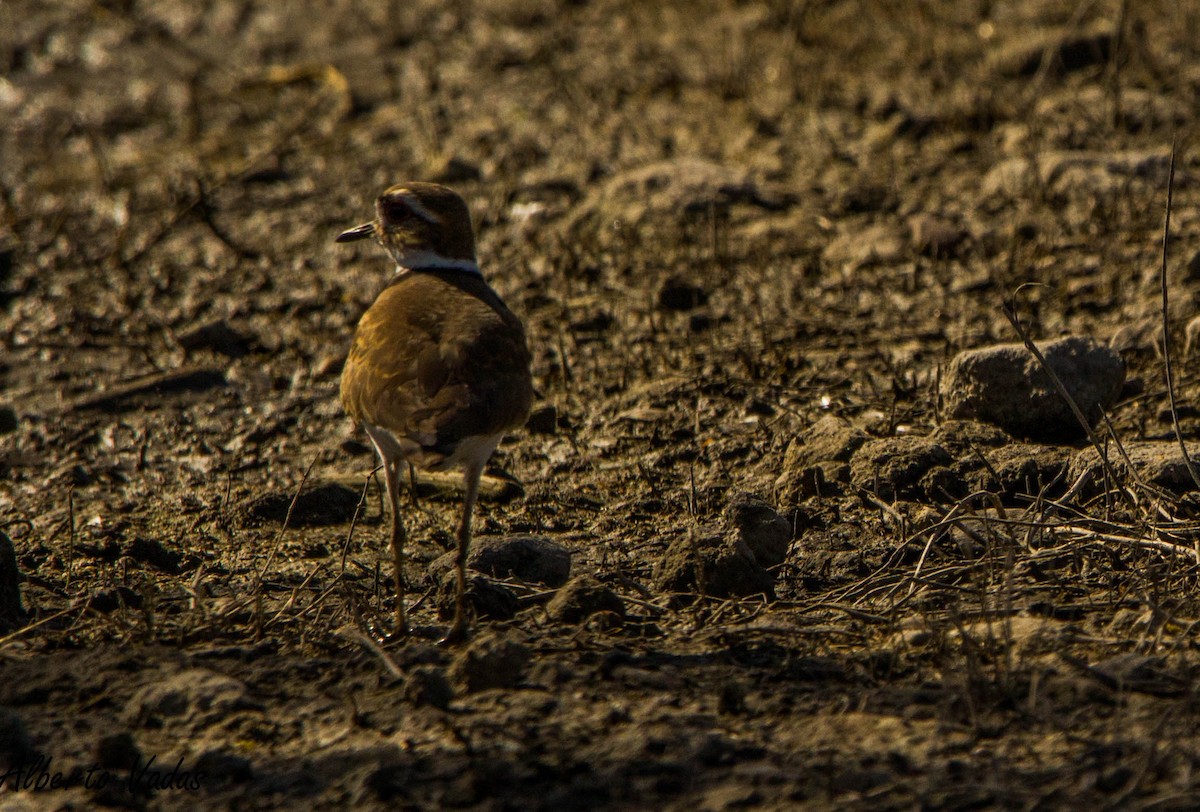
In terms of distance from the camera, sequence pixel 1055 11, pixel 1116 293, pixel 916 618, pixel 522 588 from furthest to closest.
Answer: pixel 1055 11 → pixel 1116 293 → pixel 522 588 → pixel 916 618

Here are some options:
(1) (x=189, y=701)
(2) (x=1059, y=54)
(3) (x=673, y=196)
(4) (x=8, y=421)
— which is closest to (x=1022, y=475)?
(1) (x=189, y=701)

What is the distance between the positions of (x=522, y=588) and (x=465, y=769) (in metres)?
1.30

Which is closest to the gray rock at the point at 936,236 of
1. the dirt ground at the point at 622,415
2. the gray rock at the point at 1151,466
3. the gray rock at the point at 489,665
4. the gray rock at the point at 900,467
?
the dirt ground at the point at 622,415

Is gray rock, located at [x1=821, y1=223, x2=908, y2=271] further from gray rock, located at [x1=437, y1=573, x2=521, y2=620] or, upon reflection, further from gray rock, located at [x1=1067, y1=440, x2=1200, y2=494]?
gray rock, located at [x1=437, y1=573, x2=521, y2=620]

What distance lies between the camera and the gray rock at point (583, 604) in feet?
16.0

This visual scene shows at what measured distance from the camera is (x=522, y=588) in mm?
5219

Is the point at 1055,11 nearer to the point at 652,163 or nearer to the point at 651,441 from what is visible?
the point at 652,163

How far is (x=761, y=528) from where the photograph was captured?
17.7 ft

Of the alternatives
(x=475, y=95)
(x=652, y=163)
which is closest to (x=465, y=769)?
(x=652, y=163)

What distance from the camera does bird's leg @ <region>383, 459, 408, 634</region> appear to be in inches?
195

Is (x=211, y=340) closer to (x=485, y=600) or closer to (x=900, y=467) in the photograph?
(x=485, y=600)

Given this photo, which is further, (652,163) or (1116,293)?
(652,163)

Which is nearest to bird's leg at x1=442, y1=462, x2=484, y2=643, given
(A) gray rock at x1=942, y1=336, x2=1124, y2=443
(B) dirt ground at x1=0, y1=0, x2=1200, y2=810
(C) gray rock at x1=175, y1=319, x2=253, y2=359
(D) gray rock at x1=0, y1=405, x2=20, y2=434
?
(B) dirt ground at x1=0, y1=0, x2=1200, y2=810

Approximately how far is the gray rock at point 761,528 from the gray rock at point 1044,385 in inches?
49.6
